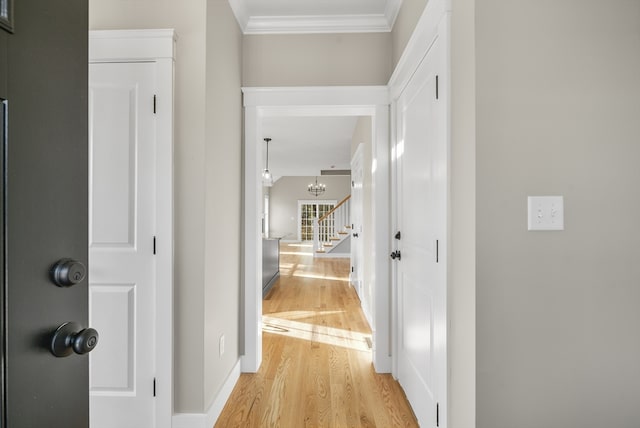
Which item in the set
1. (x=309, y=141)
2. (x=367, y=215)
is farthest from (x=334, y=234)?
(x=367, y=215)

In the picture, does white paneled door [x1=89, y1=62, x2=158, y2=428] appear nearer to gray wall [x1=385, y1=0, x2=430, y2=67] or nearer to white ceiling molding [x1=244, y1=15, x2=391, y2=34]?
white ceiling molding [x1=244, y1=15, x2=391, y2=34]

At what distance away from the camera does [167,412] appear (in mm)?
1769

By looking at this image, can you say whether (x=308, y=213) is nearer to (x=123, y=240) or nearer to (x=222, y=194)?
(x=222, y=194)

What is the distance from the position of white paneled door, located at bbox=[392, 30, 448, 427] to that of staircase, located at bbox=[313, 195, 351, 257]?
23.3ft

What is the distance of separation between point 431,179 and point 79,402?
1535 mm

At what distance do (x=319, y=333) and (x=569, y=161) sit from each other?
2762mm

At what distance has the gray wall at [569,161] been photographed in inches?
46.6

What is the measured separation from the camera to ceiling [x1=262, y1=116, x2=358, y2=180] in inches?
208

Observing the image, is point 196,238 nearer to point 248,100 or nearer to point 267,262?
point 248,100

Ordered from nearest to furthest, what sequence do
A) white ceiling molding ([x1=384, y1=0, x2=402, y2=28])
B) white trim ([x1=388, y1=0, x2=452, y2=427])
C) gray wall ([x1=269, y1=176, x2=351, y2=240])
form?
white trim ([x1=388, y1=0, x2=452, y2=427]) < white ceiling molding ([x1=384, y1=0, x2=402, y2=28]) < gray wall ([x1=269, y1=176, x2=351, y2=240])

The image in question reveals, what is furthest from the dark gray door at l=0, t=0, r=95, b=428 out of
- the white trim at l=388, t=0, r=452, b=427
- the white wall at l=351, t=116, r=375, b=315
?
the white wall at l=351, t=116, r=375, b=315

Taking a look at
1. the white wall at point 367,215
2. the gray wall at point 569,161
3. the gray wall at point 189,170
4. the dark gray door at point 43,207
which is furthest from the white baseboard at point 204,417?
the white wall at point 367,215

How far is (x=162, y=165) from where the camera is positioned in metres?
1.78

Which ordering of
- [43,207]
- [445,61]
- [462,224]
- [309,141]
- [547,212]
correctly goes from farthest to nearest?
[309,141] < [445,61] < [462,224] < [547,212] < [43,207]
